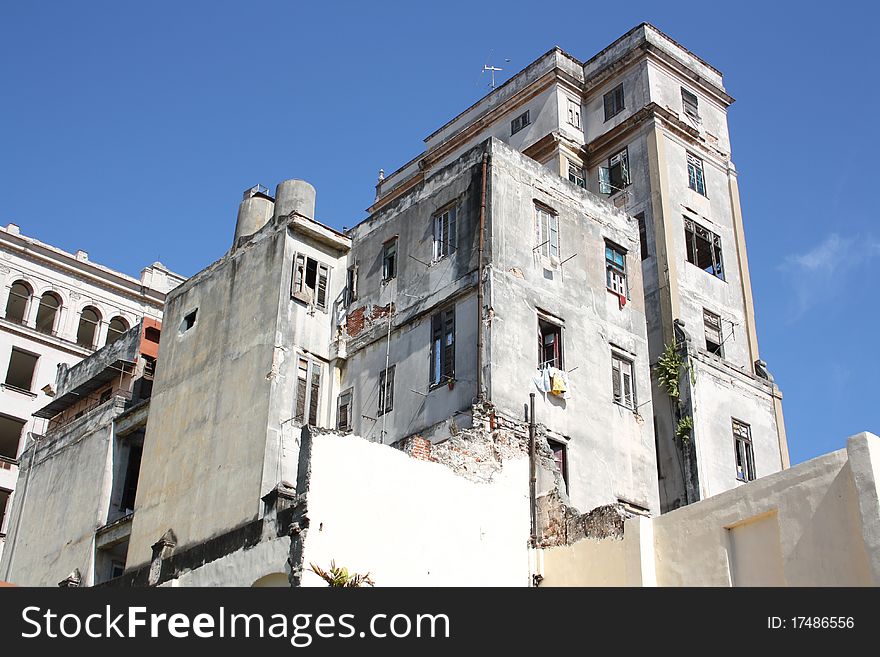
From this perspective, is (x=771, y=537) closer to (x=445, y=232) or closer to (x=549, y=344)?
(x=549, y=344)

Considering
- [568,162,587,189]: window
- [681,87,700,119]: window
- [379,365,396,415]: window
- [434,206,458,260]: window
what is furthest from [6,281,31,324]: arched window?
[681,87,700,119]: window

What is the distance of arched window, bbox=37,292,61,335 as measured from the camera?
50906mm

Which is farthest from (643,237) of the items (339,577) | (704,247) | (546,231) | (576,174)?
(339,577)

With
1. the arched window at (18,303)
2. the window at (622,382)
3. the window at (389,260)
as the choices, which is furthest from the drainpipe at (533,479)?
the arched window at (18,303)

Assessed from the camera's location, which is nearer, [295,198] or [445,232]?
[445,232]

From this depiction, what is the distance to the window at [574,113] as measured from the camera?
43.6m

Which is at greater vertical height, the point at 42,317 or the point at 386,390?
the point at 42,317

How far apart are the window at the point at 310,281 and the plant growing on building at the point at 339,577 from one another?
11063 mm

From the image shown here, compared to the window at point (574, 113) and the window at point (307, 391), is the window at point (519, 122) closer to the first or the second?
the window at point (574, 113)

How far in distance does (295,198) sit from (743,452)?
15.0 metres

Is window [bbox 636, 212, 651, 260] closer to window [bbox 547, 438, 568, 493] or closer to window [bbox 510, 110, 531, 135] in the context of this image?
window [bbox 510, 110, 531, 135]

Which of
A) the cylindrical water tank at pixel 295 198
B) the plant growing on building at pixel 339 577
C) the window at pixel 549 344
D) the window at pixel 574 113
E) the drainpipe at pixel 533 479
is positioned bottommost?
the plant growing on building at pixel 339 577

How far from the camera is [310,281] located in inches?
1275
